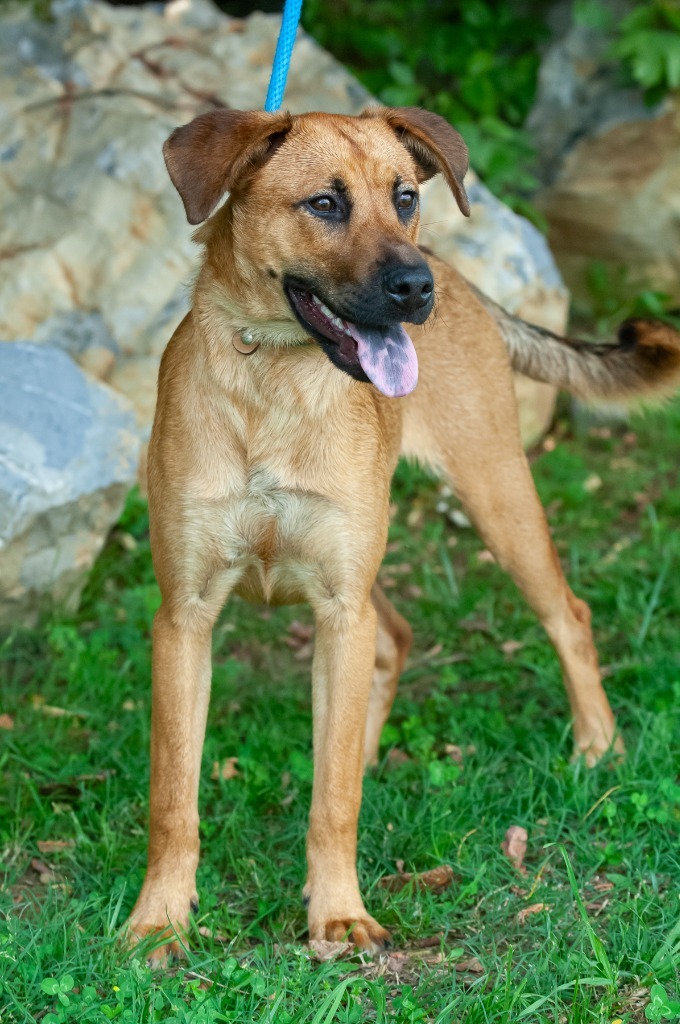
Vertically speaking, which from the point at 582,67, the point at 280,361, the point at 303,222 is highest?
the point at 303,222

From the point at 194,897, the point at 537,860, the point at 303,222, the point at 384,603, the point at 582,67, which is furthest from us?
the point at 582,67

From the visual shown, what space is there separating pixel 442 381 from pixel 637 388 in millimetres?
1003

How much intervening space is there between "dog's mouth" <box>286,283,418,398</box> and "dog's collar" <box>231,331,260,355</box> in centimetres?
20

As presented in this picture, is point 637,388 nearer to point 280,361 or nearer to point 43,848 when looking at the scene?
point 280,361

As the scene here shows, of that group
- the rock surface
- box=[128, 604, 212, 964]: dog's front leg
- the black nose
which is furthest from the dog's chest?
the rock surface

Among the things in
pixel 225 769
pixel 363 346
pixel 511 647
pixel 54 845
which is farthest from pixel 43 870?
pixel 511 647

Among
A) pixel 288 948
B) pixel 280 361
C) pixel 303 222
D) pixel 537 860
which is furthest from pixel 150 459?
pixel 537 860

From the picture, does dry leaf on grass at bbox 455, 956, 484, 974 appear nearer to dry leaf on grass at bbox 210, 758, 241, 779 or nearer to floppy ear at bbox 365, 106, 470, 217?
dry leaf on grass at bbox 210, 758, 241, 779

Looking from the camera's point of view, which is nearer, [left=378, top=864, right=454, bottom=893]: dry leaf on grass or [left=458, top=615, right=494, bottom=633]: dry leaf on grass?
[left=378, top=864, right=454, bottom=893]: dry leaf on grass

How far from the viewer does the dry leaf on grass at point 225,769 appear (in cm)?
442

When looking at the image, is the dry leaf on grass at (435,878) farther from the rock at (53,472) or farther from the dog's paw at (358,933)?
the rock at (53,472)

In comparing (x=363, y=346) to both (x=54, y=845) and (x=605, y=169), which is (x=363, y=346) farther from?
(x=605, y=169)

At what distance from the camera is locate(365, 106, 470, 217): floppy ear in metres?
3.70

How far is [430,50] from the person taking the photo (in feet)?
27.1
